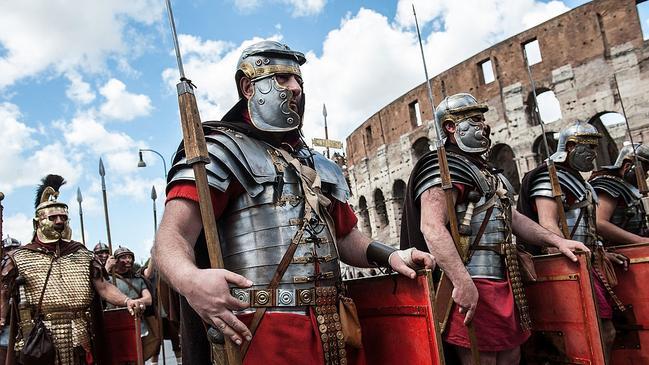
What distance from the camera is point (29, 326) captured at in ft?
14.2

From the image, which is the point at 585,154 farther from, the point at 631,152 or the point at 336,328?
the point at 336,328

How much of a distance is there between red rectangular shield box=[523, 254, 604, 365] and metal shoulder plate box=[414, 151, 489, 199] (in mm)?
760

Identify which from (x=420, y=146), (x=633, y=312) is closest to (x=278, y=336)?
(x=633, y=312)

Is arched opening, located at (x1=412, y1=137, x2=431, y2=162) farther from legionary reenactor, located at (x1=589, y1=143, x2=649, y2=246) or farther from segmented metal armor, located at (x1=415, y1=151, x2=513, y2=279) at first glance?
segmented metal armor, located at (x1=415, y1=151, x2=513, y2=279)

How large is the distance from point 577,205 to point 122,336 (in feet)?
15.1

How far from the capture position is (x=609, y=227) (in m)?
5.59

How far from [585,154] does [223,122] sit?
13.7 ft

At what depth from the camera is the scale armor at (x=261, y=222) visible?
2086 millimetres

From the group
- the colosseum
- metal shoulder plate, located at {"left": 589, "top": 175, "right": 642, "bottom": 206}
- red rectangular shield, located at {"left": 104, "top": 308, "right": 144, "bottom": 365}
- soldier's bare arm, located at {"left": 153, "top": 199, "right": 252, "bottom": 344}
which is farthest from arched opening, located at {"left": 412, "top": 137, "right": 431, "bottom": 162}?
soldier's bare arm, located at {"left": 153, "top": 199, "right": 252, "bottom": 344}

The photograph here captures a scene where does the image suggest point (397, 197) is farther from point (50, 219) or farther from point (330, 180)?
point (330, 180)

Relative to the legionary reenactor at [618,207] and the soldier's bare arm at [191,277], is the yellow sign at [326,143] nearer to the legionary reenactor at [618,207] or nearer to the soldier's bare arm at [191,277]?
the legionary reenactor at [618,207]

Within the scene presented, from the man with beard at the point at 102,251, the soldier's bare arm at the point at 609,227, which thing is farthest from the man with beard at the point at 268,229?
the man with beard at the point at 102,251

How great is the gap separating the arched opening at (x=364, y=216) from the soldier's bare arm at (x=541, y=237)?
26.1 m

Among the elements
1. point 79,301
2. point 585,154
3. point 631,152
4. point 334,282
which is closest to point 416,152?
point 631,152
